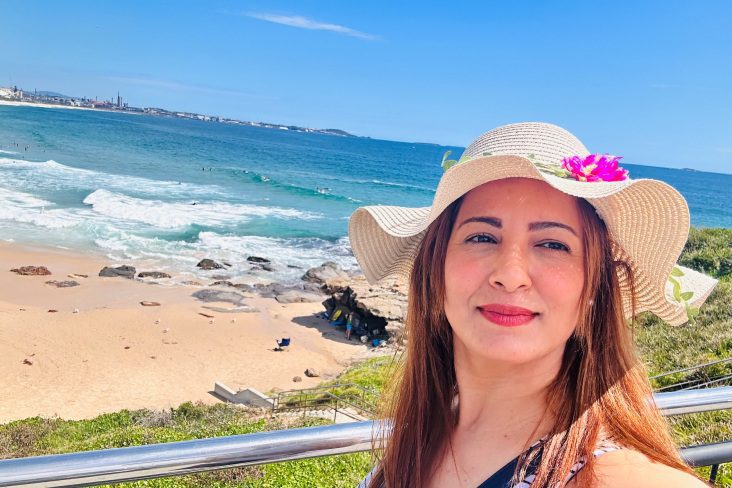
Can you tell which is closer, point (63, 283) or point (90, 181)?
point (63, 283)

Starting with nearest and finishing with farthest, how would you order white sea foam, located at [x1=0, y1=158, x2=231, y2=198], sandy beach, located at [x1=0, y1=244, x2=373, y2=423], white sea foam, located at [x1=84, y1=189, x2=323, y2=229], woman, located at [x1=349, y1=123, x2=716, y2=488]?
woman, located at [x1=349, y1=123, x2=716, y2=488], sandy beach, located at [x1=0, y1=244, x2=373, y2=423], white sea foam, located at [x1=84, y1=189, x2=323, y2=229], white sea foam, located at [x1=0, y1=158, x2=231, y2=198]

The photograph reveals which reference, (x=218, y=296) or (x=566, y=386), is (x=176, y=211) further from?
(x=566, y=386)

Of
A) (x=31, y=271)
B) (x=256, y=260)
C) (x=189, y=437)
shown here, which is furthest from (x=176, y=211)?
(x=189, y=437)

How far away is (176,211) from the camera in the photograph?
37.6 m

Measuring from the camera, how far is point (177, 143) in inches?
3777

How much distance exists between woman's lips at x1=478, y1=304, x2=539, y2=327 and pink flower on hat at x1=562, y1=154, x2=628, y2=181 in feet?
1.30

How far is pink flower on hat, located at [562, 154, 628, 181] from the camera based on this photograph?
1.57m

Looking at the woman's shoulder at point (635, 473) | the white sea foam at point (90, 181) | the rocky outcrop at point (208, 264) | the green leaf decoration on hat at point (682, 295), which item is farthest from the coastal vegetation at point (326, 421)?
the white sea foam at point (90, 181)

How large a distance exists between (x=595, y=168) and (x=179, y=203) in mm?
41934

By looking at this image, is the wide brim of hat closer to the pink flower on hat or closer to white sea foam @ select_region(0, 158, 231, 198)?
the pink flower on hat

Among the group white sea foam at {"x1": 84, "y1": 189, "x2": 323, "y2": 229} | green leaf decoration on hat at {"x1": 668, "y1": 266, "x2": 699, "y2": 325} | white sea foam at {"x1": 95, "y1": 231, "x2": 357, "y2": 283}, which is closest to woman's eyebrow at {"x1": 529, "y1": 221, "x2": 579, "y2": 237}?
green leaf decoration on hat at {"x1": 668, "y1": 266, "x2": 699, "y2": 325}

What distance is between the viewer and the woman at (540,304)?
1410mm

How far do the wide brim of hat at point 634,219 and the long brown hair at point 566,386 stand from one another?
43mm

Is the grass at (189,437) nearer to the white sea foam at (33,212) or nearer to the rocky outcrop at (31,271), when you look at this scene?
the rocky outcrop at (31,271)
